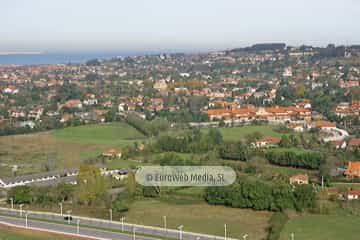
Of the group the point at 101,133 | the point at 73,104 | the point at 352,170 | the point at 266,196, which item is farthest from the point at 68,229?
the point at 73,104

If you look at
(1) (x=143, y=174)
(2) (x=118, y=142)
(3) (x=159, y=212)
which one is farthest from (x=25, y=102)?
(3) (x=159, y=212)

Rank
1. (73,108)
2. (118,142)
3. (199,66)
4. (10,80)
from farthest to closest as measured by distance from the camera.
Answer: (199,66)
(10,80)
(73,108)
(118,142)

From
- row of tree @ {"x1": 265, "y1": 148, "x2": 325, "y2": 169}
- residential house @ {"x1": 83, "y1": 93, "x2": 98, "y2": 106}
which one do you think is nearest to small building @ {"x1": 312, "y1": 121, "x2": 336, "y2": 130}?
row of tree @ {"x1": 265, "y1": 148, "x2": 325, "y2": 169}

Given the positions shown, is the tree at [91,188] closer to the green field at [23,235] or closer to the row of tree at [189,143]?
the green field at [23,235]

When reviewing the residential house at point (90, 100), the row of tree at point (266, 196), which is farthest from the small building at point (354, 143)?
the residential house at point (90, 100)

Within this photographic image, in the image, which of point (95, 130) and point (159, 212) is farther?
point (95, 130)

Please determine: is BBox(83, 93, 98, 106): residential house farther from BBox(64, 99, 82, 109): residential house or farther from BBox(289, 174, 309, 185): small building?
BBox(289, 174, 309, 185): small building

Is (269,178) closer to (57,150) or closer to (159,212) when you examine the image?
(159,212)

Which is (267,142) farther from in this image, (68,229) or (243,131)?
(68,229)
